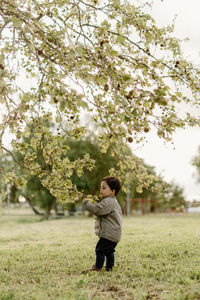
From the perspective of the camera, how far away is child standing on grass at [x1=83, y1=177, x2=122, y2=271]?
6266mm

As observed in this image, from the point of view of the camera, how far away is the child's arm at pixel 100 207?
6234 millimetres

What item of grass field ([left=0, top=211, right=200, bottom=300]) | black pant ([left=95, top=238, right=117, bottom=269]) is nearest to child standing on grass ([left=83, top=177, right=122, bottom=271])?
black pant ([left=95, top=238, right=117, bottom=269])

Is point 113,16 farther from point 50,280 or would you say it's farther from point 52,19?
point 50,280

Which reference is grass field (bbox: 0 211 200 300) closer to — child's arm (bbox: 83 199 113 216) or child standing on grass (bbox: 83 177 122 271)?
child standing on grass (bbox: 83 177 122 271)

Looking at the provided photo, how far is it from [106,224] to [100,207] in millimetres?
311

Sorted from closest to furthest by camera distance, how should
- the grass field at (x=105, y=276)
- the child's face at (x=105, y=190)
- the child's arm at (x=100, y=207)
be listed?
1. the grass field at (x=105, y=276)
2. the child's arm at (x=100, y=207)
3. the child's face at (x=105, y=190)

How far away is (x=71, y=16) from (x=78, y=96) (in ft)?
13.2

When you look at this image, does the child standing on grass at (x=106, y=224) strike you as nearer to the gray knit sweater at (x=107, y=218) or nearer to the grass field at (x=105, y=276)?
the gray knit sweater at (x=107, y=218)

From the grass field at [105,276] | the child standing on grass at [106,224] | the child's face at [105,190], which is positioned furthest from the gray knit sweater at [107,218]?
the grass field at [105,276]

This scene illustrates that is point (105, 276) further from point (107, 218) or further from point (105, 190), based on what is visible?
point (105, 190)

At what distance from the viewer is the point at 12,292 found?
5.20 meters

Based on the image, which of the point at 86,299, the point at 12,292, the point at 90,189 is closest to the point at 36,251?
the point at 12,292

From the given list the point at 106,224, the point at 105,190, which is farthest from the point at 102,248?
the point at 105,190

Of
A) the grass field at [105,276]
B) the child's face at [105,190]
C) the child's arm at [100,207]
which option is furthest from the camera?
the child's face at [105,190]
